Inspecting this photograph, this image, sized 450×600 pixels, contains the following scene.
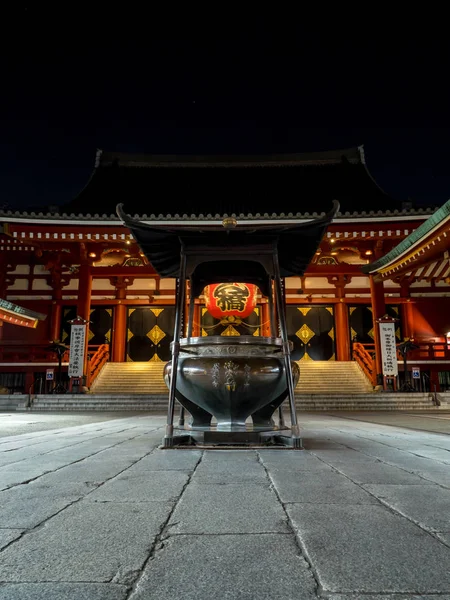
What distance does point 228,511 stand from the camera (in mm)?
1549

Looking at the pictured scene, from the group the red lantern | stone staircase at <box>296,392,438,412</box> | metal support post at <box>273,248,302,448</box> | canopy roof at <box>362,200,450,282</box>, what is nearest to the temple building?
stone staircase at <box>296,392,438,412</box>

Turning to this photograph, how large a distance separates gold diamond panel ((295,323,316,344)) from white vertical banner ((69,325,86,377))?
339 inches

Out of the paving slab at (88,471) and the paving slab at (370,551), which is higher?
the paving slab at (370,551)

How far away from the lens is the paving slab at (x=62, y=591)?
0.89 metres

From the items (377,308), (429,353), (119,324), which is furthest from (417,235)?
(119,324)

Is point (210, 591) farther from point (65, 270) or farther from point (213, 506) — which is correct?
point (65, 270)

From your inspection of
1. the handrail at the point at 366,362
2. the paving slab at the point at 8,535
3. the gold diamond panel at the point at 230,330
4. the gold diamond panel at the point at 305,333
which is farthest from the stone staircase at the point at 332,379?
the paving slab at the point at 8,535

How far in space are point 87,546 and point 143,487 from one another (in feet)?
2.57

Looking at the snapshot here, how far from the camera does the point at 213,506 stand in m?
1.62

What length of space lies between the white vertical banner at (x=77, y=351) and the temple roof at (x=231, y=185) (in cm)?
424

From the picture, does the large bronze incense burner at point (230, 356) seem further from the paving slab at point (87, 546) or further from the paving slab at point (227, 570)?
the paving slab at point (227, 570)

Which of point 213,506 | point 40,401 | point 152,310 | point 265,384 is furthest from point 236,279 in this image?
point 152,310

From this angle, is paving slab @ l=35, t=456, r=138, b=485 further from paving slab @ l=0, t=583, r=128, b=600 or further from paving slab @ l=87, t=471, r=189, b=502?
paving slab @ l=0, t=583, r=128, b=600

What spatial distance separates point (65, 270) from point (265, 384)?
46.9 ft
